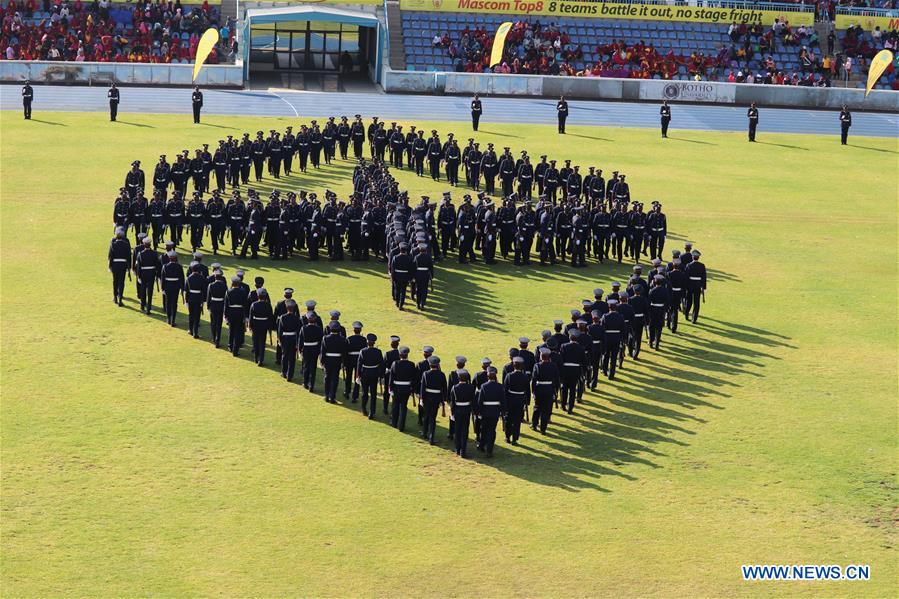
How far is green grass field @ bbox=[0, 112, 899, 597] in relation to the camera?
13203 mm

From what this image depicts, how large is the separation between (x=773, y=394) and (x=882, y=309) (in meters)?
6.08

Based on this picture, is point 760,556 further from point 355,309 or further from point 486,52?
point 486,52

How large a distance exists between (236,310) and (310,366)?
76.0 inches

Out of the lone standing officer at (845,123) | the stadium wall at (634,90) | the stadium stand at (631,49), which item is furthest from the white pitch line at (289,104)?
the lone standing officer at (845,123)

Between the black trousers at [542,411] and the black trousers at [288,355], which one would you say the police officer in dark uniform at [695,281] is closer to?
the black trousers at [542,411]

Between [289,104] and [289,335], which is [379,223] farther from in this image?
[289,104]

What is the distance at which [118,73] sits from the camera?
44.6m

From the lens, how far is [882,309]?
2391 centimetres

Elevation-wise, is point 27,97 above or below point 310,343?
above

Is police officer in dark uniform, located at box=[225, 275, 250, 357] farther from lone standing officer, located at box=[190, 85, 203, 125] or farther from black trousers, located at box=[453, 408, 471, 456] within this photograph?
lone standing officer, located at box=[190, 85, 203, 125]

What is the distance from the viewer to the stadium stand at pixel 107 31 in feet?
152

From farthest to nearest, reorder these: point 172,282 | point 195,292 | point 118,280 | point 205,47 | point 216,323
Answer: point 205,47, point 118,280, point 172,282, point 195,292, point 216,323

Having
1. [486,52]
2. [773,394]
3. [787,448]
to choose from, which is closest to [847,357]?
[773,394]

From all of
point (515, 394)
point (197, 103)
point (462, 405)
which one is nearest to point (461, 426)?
point (462, 405)
